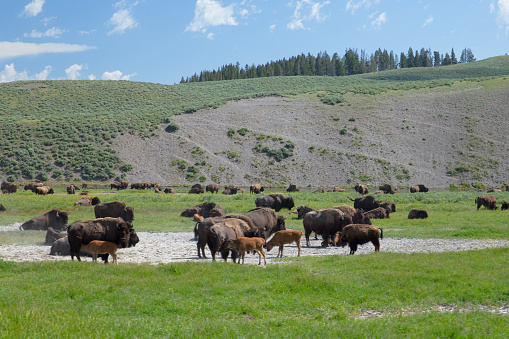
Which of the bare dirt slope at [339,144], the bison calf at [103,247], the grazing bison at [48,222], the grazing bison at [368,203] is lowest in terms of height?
the grazing bison at [368,203]

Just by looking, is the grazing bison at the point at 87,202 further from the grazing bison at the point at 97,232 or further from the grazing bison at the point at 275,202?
the grazing bison at the point at 97,232

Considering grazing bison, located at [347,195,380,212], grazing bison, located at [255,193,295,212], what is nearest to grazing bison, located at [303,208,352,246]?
grazing bison, located at [255,193,295,212]

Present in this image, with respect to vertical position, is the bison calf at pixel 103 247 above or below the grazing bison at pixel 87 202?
above

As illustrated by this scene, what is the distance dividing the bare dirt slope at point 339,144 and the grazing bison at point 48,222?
4740 cm

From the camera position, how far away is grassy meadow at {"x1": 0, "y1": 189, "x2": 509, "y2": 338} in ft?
24.5

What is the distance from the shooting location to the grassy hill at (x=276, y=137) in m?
75.3

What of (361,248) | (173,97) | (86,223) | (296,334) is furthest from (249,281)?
(173,97)

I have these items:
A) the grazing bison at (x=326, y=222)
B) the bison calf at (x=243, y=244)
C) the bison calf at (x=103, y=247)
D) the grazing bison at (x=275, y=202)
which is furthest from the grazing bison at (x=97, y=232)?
the grazing bison at (x=275, y=202)

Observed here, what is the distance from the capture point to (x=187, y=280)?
36.9 ft

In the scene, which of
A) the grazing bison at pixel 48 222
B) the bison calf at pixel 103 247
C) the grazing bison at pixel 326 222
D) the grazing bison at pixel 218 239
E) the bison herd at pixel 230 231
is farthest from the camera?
the grazing bison at pixel 48 222

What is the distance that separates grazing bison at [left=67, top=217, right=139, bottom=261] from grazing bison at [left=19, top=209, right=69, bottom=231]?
9.47 metres

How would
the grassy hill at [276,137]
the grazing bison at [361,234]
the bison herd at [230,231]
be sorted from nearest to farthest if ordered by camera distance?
the bison herd at [230,231] < the grazing bison at [361,234] < the grassy hill at [276,137]

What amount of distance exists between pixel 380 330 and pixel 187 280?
5138mm

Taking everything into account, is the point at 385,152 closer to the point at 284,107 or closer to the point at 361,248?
the point at 284,107
